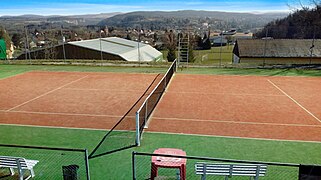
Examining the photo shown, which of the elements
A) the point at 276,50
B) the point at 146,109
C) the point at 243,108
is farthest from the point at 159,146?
the point at 276,50

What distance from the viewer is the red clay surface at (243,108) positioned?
10.3m

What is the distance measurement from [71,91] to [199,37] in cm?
3030

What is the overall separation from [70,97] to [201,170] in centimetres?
1024

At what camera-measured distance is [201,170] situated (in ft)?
Result: 20.1

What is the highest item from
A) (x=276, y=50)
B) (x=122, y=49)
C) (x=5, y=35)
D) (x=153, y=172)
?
(x=5, y=35)

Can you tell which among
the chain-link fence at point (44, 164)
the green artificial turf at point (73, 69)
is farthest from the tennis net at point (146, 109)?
the green artificial turf at point (73, 69)

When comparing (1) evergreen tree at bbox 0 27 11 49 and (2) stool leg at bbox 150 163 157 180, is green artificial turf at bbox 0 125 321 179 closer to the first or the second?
(2) stool leg at bbox 150 163 157 180

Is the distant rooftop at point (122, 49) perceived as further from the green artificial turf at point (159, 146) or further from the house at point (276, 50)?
the green artificial turf at point (159, 146)

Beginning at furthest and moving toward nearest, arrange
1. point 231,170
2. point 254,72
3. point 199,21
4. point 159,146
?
point 199,21 → point 254,72 → point 159,146 → point 231,170

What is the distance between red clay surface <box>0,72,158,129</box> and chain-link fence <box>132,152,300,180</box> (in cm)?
392

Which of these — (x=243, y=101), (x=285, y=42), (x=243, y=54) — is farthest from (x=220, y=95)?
(x=285, y=42)

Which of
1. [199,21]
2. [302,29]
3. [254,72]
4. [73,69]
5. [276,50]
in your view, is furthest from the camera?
[199,21]

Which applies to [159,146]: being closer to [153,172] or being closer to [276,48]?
[153,172]

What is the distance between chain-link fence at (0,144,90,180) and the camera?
646 cm
